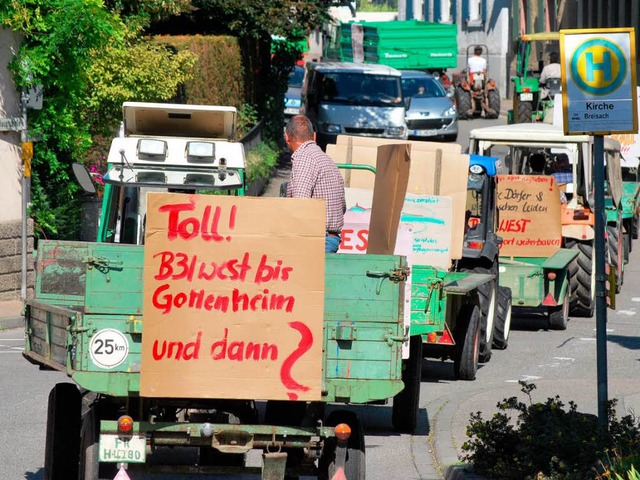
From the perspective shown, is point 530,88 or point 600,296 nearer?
point 600,296

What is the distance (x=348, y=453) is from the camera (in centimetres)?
742

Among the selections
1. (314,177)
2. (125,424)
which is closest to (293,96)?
(314,177)

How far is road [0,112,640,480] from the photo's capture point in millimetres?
9461

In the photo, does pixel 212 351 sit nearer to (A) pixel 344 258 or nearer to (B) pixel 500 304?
(A) pixel 344 258

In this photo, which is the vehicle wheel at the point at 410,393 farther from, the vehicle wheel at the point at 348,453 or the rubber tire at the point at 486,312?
the rubber tire at the point at 486,312

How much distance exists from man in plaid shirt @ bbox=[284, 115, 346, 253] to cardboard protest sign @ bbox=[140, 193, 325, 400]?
8.79ft

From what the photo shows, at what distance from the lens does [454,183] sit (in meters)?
13.4

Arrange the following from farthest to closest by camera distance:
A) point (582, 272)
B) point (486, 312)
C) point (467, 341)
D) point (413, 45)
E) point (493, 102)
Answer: point (413, 45) → point (493, 102) → point (582, 272) → point (486, 312) → point (467, 341)

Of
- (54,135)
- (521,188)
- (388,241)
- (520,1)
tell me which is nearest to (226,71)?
(54,135)

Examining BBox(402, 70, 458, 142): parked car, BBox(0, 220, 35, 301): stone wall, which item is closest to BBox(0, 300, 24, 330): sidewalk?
BBox(0, 220, 35, 301): stone wall

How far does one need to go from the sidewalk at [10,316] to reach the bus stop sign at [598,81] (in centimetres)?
934

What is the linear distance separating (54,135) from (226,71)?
8.16m

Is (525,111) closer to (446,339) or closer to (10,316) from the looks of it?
(10,316)

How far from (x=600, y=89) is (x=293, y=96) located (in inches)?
1315
